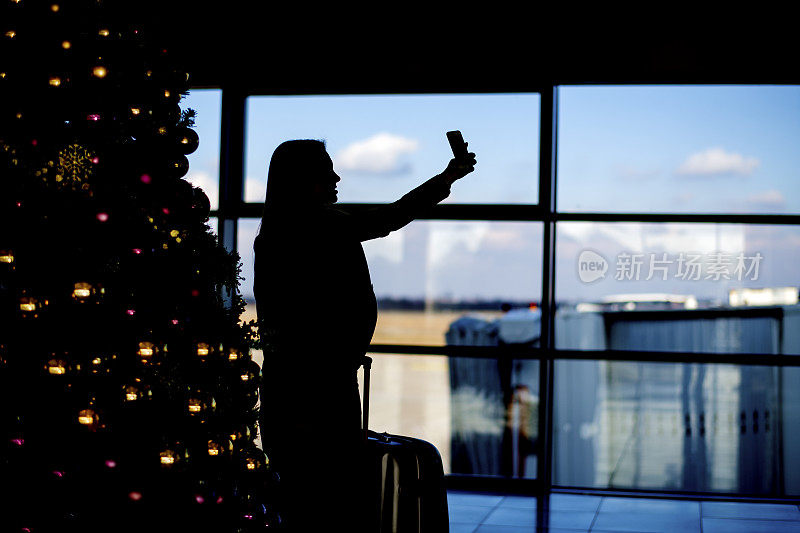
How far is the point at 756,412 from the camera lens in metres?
5.54

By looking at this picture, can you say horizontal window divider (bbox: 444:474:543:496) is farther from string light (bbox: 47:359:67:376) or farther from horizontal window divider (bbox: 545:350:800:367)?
string light (bbox: 47:359:67:376)

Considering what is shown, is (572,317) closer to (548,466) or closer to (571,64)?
(548,466)

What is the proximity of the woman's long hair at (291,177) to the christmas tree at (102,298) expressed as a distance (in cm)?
35

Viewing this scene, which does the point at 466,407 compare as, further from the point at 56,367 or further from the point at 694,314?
the point at 56,367

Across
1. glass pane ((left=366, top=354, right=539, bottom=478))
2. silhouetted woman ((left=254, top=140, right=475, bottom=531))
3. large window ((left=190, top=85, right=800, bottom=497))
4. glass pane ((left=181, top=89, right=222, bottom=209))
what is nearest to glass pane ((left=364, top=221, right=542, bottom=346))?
large window ((left=190, top=85, right=800, bottom=497))

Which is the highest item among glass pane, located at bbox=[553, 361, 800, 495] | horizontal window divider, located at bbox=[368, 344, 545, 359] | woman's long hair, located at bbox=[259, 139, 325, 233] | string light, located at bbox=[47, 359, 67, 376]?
woman's long hair, located at bbox=[259, 139, 325, 233]

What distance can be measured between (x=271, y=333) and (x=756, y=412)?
3.93 meters

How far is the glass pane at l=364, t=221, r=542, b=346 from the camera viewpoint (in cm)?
574

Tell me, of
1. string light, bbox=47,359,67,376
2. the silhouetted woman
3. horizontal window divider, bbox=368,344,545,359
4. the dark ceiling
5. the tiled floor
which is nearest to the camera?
the silhouetted woman

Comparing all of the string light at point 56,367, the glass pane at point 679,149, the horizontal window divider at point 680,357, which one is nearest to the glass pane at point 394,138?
the glass pane at point 679,149

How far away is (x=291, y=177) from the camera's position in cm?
264

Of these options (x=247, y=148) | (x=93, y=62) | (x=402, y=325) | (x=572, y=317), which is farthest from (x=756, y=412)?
(x=93, y=62)

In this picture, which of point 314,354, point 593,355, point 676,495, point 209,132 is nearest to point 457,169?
point 314,354

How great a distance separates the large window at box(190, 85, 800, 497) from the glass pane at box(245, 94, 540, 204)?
14 mm
